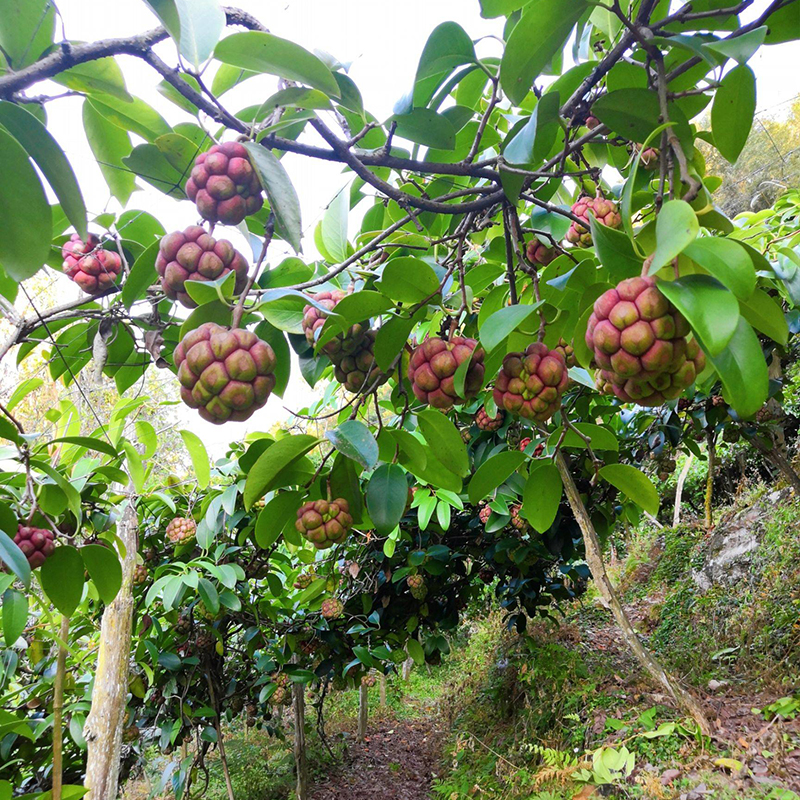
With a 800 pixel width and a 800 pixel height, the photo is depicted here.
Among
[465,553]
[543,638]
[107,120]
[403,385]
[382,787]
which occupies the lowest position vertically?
[382,787]

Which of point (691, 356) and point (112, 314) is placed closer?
point (691, 356)

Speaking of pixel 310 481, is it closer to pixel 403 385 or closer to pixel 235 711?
pixel 403 385

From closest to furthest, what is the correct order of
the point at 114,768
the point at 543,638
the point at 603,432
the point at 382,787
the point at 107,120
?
the point at 107,120, the point at 603,432, the point at 114,768, the point at 543,638, the point at 382,787

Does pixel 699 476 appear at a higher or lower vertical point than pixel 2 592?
higher

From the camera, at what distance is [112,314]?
2.78ft

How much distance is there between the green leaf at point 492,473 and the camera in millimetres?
771

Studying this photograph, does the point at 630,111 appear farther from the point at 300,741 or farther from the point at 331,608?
the point at 300,741

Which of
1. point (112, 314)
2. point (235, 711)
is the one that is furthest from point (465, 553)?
point (112, 314)

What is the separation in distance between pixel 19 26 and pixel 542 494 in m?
0.81

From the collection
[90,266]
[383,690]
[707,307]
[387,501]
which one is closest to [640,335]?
[707,307]

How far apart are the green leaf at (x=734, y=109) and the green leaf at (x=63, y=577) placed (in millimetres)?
1096

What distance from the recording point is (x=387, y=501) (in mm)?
735

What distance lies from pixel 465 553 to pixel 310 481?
70.0 inches

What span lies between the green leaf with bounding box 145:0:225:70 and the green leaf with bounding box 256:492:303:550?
55 centimetres
